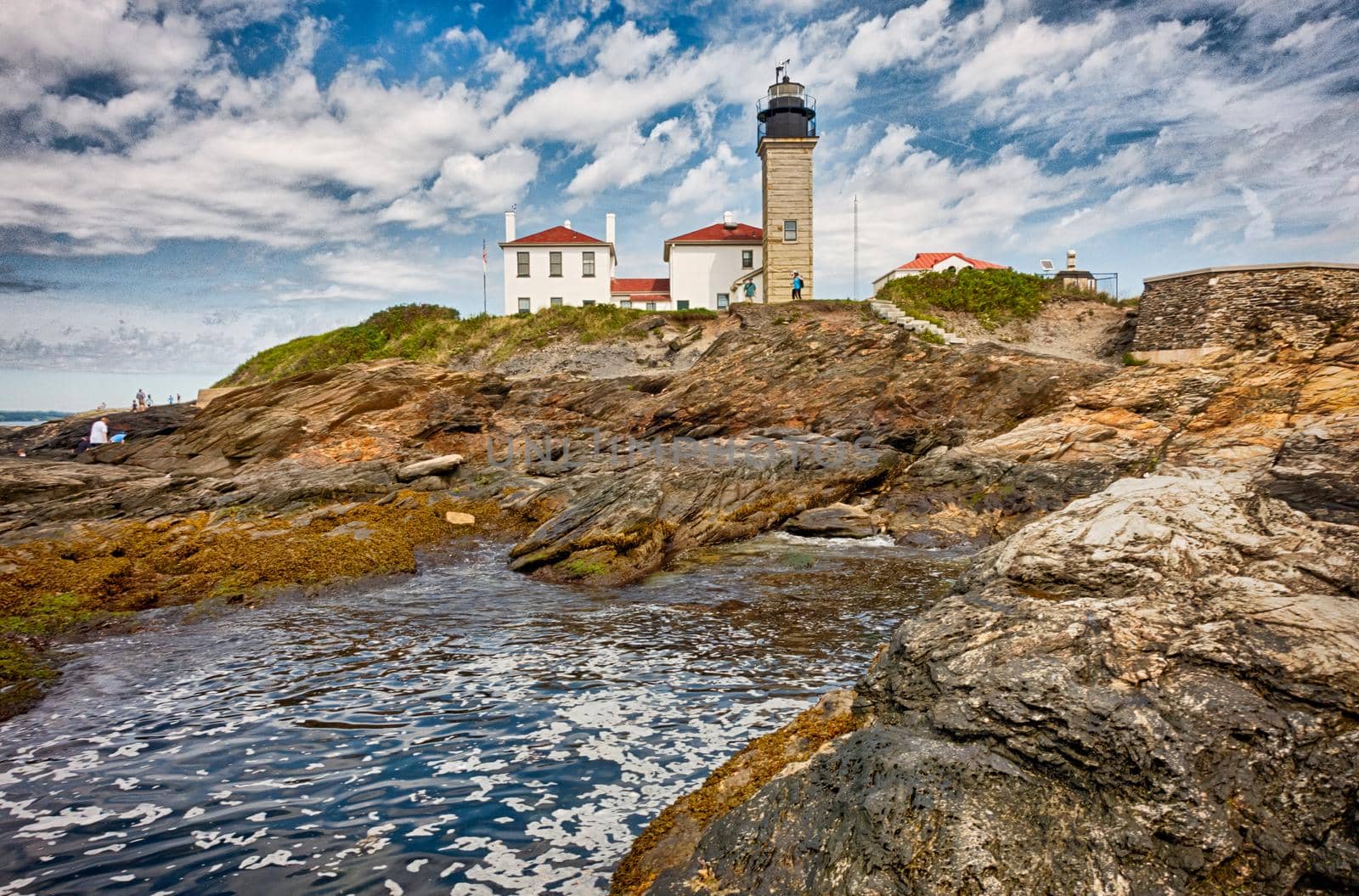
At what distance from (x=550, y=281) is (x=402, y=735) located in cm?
4942

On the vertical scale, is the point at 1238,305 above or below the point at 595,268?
below

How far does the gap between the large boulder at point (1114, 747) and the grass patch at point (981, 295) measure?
34.8 meters

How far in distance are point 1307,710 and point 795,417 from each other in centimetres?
2340

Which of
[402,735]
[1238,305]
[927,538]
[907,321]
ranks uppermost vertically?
[907,321]

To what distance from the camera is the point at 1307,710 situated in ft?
11.9

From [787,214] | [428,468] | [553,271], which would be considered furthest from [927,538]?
[553,271]

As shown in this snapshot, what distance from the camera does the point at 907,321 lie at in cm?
3738

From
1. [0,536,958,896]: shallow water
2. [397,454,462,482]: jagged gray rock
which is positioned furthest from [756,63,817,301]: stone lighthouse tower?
[0,536,958,896]: shallow water

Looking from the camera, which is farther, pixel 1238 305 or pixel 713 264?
pixel 713 264

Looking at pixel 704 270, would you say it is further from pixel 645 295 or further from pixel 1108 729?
pixel 1108 729

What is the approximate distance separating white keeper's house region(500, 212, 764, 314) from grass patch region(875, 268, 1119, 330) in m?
13.9

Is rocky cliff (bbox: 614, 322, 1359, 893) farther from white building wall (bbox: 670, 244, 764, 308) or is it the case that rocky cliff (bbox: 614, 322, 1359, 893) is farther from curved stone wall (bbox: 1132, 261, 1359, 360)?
white building wall (bbox: 670, 244, 764, 308)

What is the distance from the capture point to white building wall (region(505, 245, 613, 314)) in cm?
5381

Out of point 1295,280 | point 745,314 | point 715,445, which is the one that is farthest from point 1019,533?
point 745,314
